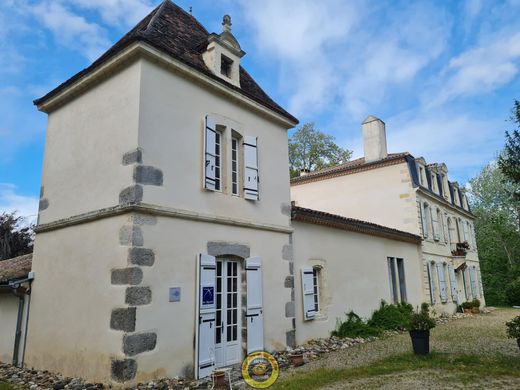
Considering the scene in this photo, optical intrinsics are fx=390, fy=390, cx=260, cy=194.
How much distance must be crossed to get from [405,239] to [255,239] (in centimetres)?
803

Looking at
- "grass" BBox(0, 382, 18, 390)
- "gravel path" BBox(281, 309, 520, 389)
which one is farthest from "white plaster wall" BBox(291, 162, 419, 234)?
"grass" BBox(0, 382, 18, 390)

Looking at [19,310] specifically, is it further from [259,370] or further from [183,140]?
[259,370]

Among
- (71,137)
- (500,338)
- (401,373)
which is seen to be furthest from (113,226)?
(500,338)

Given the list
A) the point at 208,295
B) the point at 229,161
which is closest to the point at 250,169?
the point at 229,161

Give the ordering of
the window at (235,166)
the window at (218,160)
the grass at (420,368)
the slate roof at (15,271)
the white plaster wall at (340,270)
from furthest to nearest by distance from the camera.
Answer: the white plaster wall at (340,270) → the window at (235,166) → the slate roof at (15,271) → the window at (218,160) → the grass at (420,368)

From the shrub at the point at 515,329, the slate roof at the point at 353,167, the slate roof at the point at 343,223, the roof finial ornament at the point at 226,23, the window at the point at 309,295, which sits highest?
the roof finial ornament at the point at 226,23

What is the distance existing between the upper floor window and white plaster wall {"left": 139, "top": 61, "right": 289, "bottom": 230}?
0.35 ft

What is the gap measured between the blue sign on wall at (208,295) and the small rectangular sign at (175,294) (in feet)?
1.45

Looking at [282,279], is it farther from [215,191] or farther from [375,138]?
[375,138]

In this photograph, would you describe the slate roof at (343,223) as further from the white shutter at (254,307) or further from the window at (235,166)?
the white shutter at (254,307)

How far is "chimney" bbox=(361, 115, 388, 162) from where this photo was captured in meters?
16.2

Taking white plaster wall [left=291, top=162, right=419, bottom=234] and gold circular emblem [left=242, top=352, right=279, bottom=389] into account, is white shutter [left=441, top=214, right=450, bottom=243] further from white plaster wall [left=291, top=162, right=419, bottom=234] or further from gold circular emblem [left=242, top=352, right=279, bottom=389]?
gold circular emblem [left=242, top=352, right=279, bottom=389]

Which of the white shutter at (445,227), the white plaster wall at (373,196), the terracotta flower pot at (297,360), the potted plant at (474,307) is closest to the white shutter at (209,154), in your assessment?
the terracotta flower pot at (297,360)

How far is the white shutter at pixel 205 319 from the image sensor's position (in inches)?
241
